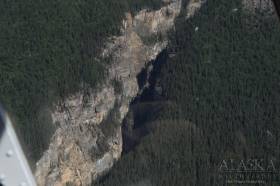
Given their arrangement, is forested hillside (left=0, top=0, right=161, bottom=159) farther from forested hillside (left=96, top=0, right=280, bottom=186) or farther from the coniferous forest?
forested hillside (left=96, top=0, right=280, bottom=186)

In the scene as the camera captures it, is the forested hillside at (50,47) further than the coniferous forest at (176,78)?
No

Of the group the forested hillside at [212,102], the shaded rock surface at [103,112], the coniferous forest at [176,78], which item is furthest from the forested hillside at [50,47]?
the forested hillside at [212,102]

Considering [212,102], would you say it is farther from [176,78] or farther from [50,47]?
[50,47]

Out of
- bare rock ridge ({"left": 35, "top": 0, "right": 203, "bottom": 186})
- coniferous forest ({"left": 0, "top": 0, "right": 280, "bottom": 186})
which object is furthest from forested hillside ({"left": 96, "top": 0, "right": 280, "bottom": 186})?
bare rock ridge ({"left": 35, "top": 0, "right": 203, "bottom": 186})

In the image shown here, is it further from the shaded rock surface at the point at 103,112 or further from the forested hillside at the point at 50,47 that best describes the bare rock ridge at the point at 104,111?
the forested hillside at the point at 50,47

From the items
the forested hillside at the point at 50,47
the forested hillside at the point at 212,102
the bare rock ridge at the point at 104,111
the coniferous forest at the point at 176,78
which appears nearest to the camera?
the bare rock ridge at the point at 104,111

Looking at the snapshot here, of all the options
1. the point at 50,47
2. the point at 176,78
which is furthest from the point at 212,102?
the point at 50,47

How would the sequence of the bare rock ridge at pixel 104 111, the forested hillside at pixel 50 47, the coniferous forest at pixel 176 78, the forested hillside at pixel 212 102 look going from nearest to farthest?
the bare rock ridge at pixel 104 111
the forested hillside at pixel 50 47
the coniferous forest at pixel 176 78
the forested hillside at pixel 212 102

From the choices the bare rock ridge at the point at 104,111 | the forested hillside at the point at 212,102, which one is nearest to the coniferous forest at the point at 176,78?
the forested hillside at the point at 212,102
